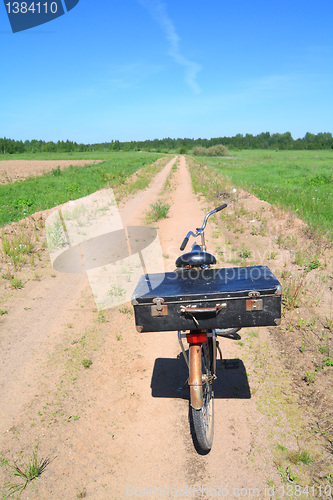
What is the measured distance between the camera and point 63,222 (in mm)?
11352

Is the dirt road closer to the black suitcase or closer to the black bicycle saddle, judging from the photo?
the black suitcase

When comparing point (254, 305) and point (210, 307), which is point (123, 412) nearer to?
point (210, 307)

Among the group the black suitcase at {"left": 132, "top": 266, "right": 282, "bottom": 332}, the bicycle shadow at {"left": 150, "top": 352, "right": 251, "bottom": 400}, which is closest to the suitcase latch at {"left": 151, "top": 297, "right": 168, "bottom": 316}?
the black suitcase at {"left": 132, "top": 266, "right": 282, "bottom": 332}

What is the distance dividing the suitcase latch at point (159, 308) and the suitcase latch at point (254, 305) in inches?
26.1

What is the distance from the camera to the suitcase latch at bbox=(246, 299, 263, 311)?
278cm

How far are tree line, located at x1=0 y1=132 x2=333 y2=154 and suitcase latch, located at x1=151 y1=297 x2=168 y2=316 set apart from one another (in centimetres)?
11417

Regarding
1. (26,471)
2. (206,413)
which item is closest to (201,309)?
(206,413)

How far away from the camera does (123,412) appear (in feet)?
11.9

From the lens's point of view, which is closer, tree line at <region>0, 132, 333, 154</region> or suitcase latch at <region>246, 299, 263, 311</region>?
suitcase latch at <region>246, 299, 263, 311</region>

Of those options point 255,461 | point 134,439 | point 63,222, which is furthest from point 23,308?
point 63,222

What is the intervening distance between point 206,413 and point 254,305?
1208 millimetres

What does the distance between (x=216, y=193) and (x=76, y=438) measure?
13.9 meters

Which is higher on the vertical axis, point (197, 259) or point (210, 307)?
point (197, 259)

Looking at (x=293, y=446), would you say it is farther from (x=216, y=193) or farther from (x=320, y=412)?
(x=216, y=193)
